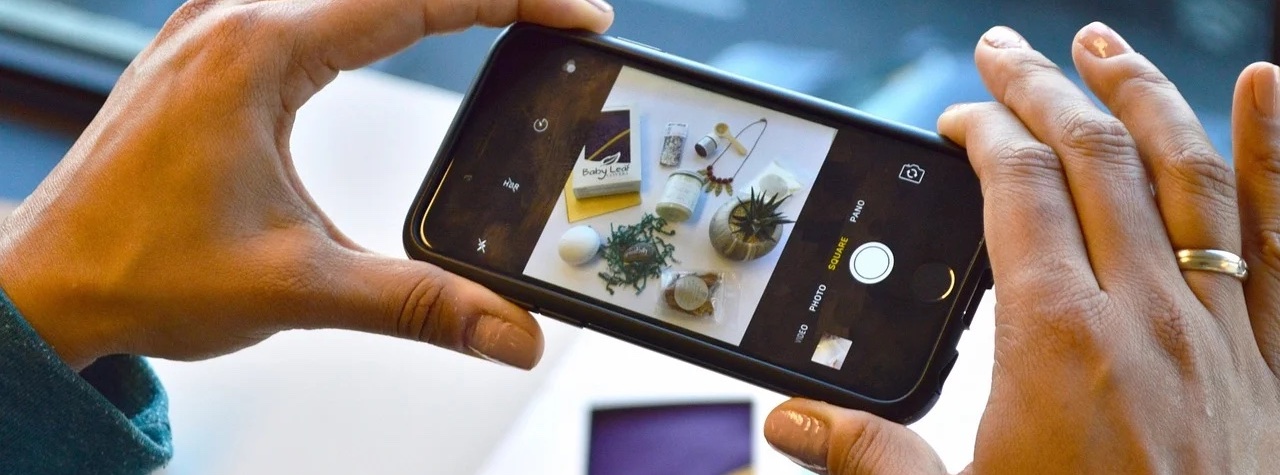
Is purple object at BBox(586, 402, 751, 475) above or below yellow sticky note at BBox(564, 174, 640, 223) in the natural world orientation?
below

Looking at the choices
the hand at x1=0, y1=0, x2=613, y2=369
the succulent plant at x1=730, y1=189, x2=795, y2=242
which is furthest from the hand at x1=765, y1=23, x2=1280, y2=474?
the hand at x1=0, y1=0, x2=613, y2=369

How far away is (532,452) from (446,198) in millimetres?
207

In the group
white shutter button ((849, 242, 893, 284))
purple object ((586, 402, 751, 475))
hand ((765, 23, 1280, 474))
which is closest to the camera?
hand ((765, 23, 1280, 474))

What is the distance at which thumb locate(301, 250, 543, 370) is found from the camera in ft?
1.79

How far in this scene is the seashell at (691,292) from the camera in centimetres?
57

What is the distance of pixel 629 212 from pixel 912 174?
0.17 meters

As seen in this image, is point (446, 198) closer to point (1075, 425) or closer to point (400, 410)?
point (400, 410)

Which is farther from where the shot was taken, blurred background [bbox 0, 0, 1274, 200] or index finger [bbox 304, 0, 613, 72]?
blurred background [bbox 0, 0, 1274, 200]

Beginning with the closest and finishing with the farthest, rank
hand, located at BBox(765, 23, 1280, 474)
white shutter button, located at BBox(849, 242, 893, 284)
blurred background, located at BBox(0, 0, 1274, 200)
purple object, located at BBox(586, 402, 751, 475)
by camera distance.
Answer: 1. hand, located at BBox(765, 23, 1280, 474)
2. white shutter button, located at BBox(849, 242, 893, 284)
3. purple object, located at BBox(586, 402, 751, 475)
4. blurred background, located at BBox(0, 0, 1274, 200)

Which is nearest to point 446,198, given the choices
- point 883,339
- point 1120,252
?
point 883,339

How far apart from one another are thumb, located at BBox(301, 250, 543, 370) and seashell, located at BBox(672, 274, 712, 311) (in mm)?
90

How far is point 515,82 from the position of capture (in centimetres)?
62

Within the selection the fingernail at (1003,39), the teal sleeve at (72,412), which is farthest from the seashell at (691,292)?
the teal sleeve at (72,412)

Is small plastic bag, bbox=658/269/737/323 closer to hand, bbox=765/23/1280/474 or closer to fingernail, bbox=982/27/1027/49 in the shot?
hand, bbox=765/23/1280/474
